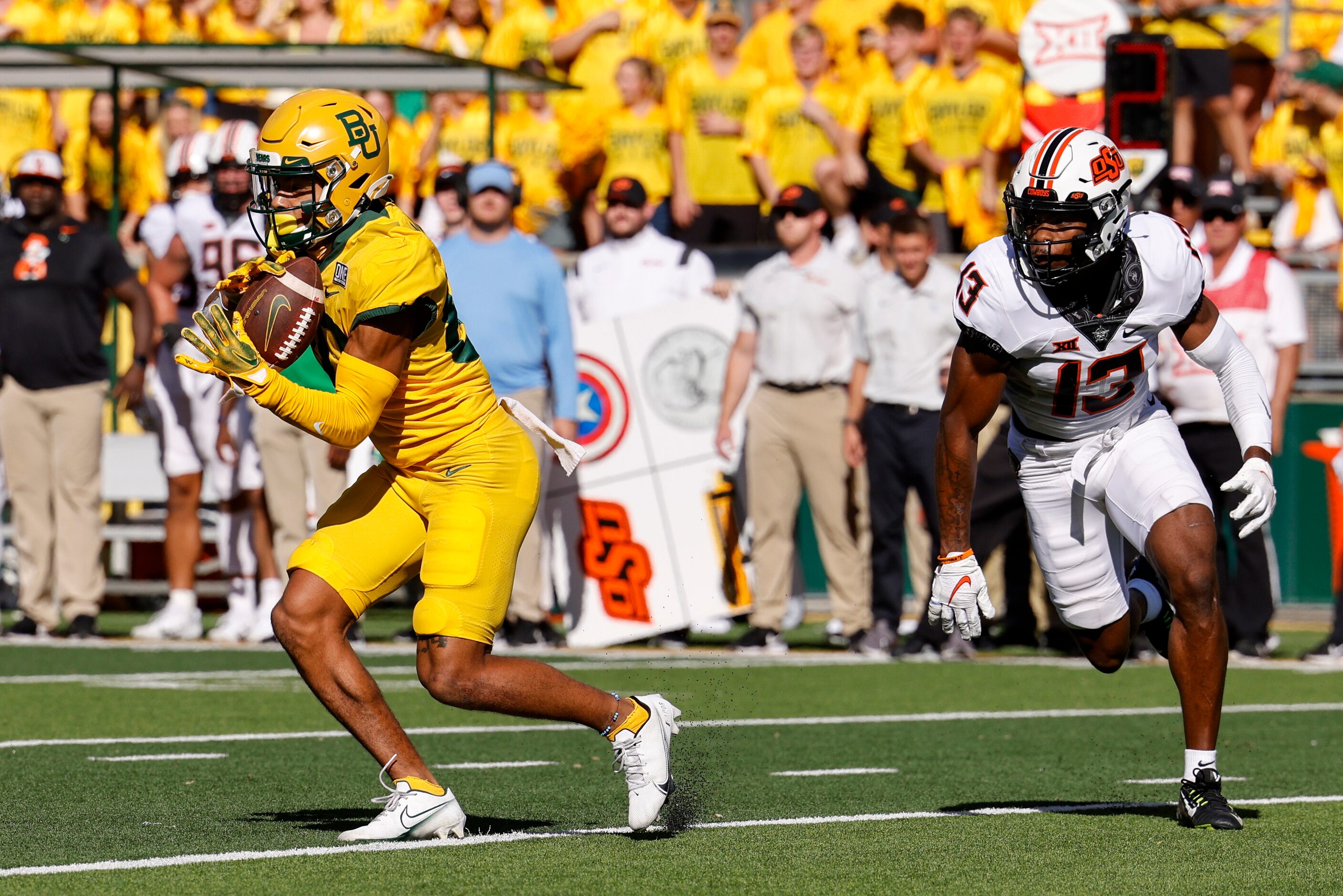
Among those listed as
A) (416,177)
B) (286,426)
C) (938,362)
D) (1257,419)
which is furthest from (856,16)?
(1257,419)

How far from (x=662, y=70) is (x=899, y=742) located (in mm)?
7701

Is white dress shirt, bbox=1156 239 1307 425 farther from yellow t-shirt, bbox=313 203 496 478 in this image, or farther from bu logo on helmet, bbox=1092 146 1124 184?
yellow t-shirt, bbox=313 203 496 478

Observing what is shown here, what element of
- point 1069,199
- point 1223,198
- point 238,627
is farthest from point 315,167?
point 238,627

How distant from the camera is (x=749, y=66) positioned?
14445mm

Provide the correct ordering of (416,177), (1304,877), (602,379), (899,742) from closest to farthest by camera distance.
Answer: (1304,877)
(899,742)
(602,379)
(416,177)

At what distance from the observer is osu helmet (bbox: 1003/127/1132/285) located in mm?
6066

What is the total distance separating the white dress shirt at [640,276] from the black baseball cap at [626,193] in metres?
0.25

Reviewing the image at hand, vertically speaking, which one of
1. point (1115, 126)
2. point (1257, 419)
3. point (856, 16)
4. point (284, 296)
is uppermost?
point (856, 16)

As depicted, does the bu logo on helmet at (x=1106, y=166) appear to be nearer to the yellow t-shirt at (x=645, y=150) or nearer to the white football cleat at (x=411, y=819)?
the white football cleat at (x=411, y=819)

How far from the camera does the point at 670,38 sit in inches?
587

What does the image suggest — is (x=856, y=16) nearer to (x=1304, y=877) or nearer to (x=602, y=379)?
(x=602, y=379)

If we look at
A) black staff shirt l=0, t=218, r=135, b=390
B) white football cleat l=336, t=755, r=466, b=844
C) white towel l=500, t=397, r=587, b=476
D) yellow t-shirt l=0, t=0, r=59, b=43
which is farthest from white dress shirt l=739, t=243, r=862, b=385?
yellow t-shirt l=0, t=0, r=59, b=43

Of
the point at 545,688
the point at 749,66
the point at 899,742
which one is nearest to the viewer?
the point at 545,688

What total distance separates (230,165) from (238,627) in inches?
101
